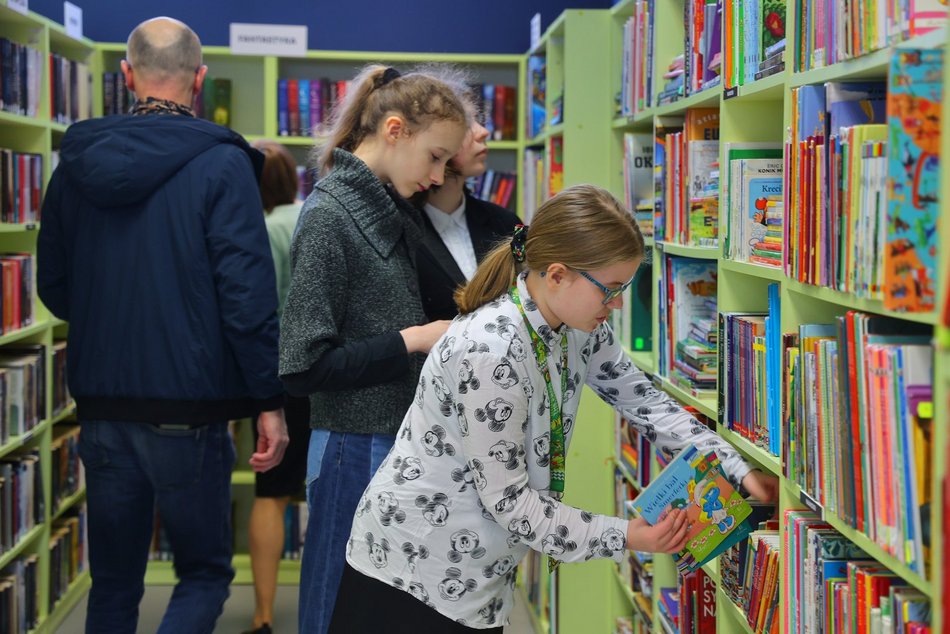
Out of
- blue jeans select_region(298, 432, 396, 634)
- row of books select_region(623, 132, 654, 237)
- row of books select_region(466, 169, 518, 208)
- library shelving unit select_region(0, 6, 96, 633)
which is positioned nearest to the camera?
blue jeans select_region(298, 432, 396, 634)

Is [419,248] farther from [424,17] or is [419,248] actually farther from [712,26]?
→ [424,17]

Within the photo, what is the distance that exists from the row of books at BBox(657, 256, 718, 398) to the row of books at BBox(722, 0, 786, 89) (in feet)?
1.92

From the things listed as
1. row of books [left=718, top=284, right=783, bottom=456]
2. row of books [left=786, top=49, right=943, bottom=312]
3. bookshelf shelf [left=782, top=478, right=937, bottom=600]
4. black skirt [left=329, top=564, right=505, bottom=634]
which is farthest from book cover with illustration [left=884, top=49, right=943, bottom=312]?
black skirt [left=329, top=564, right=505, bottom=634]

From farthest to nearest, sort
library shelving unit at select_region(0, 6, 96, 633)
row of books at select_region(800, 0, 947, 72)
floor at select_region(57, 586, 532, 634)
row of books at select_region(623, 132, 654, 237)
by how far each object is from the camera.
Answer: floor at select_region(57, 586, 532, 634), library shelving unit at select_region(0, 6, 96, 633), row of books at select_region(623, 132, 654, 237), row of books at select_region(800, 0, 947, 72)

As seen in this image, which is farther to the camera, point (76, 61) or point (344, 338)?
point (76, 61)

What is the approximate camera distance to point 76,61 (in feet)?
14.6

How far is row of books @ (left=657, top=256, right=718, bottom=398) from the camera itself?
2.42 metres

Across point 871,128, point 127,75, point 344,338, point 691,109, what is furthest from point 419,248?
point 871,128

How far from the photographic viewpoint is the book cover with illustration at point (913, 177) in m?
1.18

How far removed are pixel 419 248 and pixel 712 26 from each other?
32.0 inches

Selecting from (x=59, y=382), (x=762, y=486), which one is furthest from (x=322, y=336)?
(x=59, y=382)

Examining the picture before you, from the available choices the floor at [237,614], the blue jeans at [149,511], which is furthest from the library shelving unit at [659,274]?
the blue jeans at [149,511]

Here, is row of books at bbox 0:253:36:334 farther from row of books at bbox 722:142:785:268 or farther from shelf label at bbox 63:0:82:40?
row of books at bbox 722:142:785:268

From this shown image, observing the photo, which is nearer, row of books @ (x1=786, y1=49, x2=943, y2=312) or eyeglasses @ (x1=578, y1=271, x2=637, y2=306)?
row of books @ (x1=786, y1=49, x2=943, y2=312)
